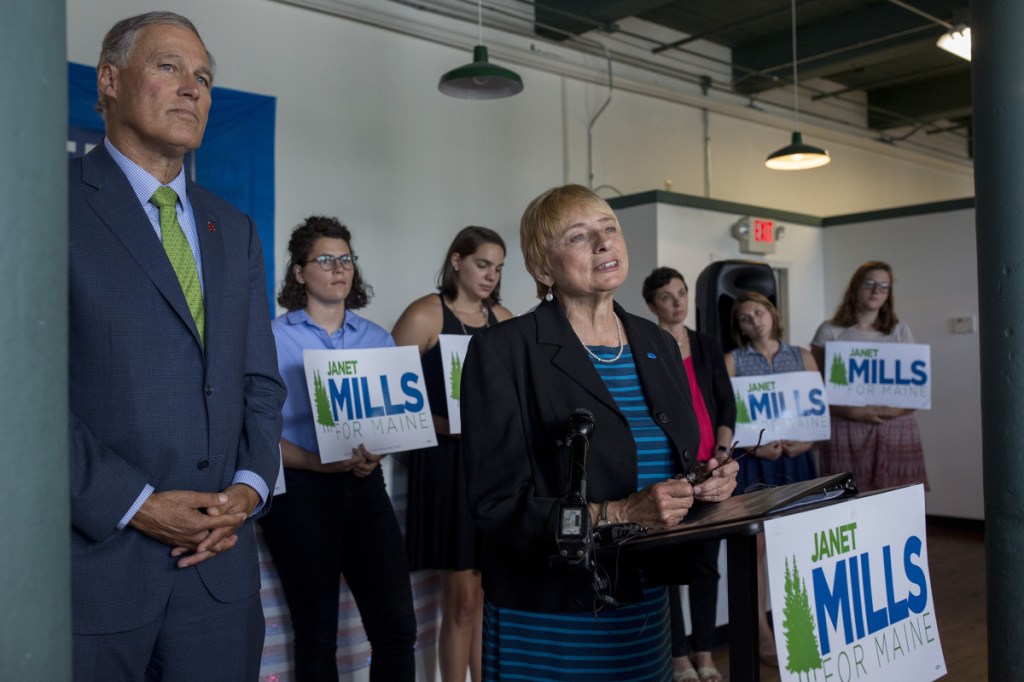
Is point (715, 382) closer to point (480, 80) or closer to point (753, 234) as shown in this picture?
point (480, 80)

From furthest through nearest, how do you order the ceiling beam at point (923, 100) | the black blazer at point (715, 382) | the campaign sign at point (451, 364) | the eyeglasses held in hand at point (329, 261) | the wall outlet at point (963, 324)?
the ceiling beam at point (923, 100) < the wall outlet at point (963, 324) < the black blazer at point (715, 382) < the campaign sign at point (451, 364) < the eyeglasses held in hand at point (329, 261)

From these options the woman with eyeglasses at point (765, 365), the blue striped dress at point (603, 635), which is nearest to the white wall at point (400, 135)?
the woman with eyeglasses at point (765, 365)

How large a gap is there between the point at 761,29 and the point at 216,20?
5865 mm

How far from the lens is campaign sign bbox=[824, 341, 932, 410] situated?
4711 mm

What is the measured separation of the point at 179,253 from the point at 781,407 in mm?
3174

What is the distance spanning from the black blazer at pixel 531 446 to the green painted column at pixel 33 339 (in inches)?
33.1

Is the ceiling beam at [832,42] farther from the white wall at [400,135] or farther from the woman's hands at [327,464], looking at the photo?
the woman's hands at [327,464]

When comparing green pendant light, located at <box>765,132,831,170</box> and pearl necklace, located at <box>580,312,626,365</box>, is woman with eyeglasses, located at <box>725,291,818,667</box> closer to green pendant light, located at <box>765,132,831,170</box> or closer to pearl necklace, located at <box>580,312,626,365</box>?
pearl necklace, located at <box>580,312,626,365</box>

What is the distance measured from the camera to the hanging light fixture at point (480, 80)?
18.4ft

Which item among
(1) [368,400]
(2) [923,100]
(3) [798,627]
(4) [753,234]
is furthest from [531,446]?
(2) [923,100]

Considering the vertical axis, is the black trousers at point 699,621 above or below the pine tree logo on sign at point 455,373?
below

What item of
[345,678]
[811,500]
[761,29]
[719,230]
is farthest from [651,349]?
[761,29]

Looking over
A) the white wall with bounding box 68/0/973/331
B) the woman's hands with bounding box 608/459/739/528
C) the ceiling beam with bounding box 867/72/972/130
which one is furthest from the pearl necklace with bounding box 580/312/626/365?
the ceiling beam with bounding box 867/72/972/130

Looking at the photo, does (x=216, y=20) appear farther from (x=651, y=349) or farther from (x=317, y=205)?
(x=651, y=349)
